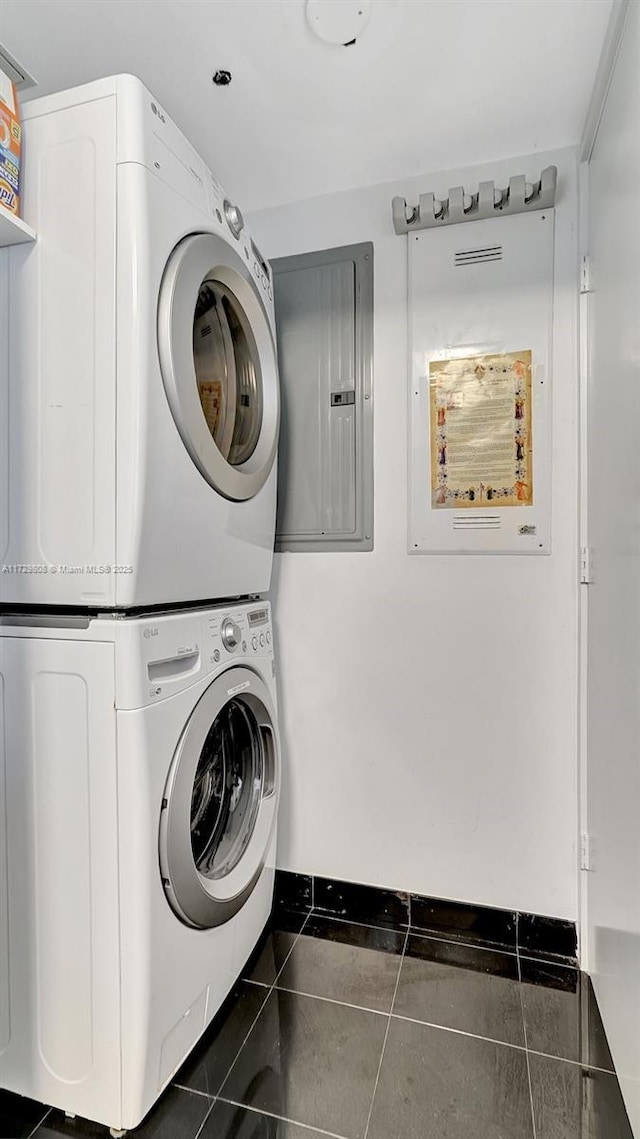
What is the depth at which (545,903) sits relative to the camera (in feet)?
5.35

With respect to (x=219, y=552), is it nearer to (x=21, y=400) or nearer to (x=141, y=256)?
(x=21, y=400)

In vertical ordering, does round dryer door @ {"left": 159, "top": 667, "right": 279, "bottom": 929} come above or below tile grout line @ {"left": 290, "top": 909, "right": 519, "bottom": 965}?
above

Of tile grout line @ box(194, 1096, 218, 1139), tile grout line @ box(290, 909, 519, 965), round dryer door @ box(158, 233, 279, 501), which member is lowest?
tile grout line @ box(290, 909, 519, 965)

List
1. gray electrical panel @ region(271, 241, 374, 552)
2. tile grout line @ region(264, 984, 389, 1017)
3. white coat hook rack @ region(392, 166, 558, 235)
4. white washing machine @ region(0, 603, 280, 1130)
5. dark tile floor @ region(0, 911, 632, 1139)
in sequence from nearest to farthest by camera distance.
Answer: white washing machine @ region(0, 603, 280, 1130), dark tile floor @ region(0, 911, 632, 1139), tile grout line @ region(264, 984, 389, 1017), white coat hook rack @ region(392, 166, 558, 235), gray electrical panel @ region(271, 241, 374, 552)

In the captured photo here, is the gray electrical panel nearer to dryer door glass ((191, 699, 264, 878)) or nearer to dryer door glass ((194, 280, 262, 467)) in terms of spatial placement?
dryer door glass ((194, 280, 262, 467))

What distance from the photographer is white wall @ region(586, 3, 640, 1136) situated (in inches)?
42.5

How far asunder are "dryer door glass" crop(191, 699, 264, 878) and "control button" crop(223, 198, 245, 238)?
45.1 inches

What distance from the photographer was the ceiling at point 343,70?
1233 millimetres

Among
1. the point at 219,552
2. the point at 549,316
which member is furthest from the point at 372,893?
the point at 549,316

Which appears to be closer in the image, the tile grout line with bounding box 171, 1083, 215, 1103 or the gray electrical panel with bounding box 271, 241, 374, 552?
the tile grout line with bounding box 171, 1083, 215, 1103

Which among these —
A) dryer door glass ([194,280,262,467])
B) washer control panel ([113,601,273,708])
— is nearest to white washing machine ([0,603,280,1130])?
washer control panel ([113,601,273,708])

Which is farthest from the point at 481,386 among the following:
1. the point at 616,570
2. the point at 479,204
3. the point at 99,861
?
the point at 99,861

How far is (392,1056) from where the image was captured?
1.30 meters

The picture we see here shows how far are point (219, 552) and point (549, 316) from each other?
1.13 m
